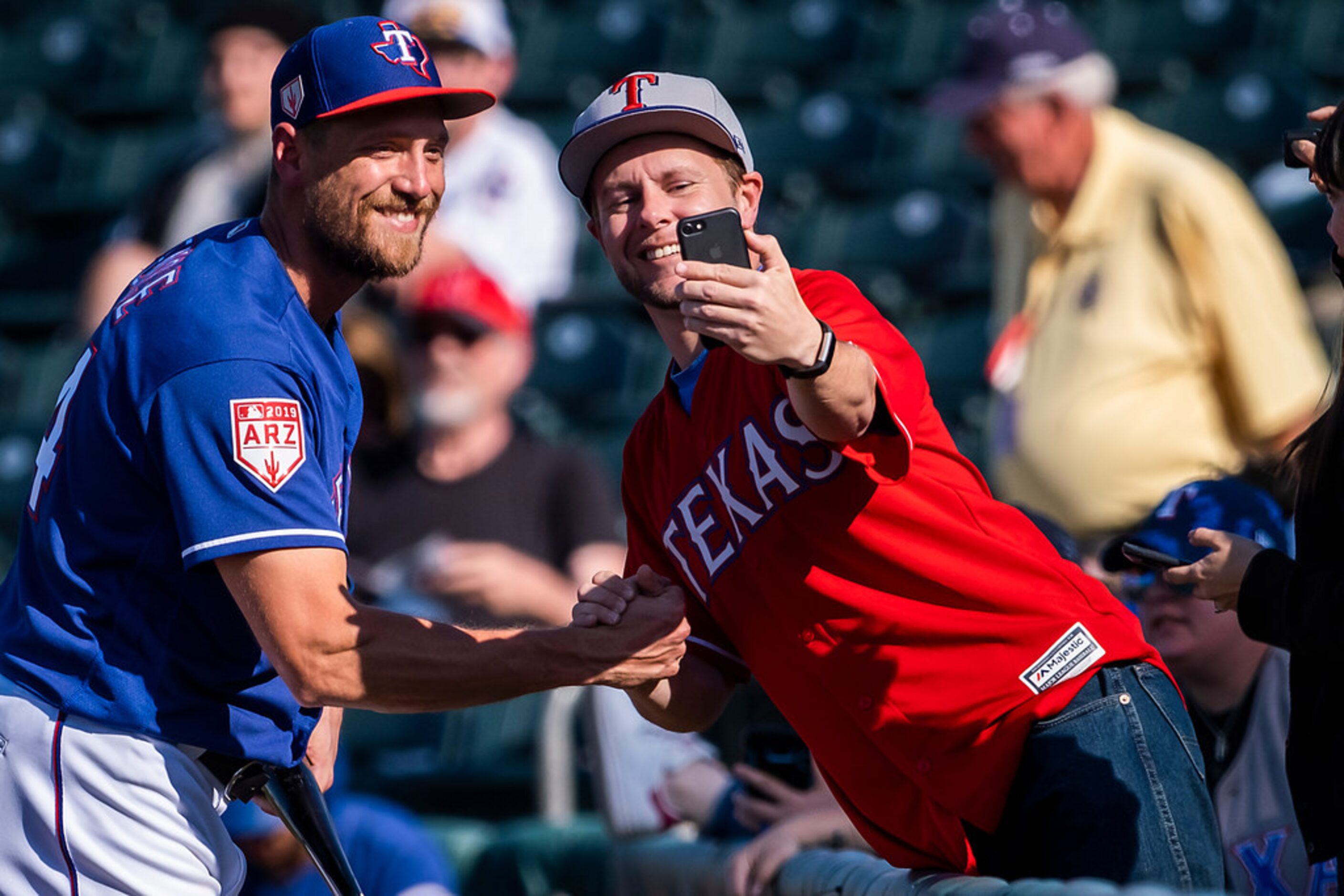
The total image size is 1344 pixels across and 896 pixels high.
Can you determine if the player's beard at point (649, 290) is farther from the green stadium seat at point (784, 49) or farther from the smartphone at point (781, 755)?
the green stadium seat at point (784, 49)

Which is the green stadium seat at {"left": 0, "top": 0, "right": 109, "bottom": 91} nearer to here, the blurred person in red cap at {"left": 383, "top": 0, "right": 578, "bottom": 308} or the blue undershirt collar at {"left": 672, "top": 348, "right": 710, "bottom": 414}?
the blurred person in red cap at {"left": 383, "top": 0, "right": 578, "bottom": 308}

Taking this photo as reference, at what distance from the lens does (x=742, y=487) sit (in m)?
2.51

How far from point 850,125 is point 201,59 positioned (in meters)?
3.30

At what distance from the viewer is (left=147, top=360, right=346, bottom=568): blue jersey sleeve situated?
7.70 feet

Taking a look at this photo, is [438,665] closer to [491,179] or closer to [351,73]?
[351,73]

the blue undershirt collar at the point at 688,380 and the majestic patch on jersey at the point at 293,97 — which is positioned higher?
the majestic patch on jersey at the point at 293,97

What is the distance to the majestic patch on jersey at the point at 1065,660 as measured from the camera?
8.18 feet

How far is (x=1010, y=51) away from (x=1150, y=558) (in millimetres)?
2669

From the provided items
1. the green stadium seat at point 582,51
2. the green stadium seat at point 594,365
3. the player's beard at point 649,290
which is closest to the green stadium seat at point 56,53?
the green stadium seat at point 582,51

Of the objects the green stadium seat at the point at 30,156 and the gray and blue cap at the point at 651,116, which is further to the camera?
the green stadium seat at the point at 30,156

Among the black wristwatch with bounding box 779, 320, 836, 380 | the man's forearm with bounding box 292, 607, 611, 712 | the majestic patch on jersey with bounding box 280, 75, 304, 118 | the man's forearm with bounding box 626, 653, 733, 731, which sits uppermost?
the majestic patch on jersey with bounding box 280, 75, 304, 118

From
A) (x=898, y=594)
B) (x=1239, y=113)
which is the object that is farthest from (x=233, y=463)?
(x=1239, y=113)

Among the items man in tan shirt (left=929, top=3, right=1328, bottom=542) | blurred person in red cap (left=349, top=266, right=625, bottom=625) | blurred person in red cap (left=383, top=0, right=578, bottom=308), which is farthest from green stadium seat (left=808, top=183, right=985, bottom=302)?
blurred person in red cap (left=349, top=266, right=625, bottom=625)

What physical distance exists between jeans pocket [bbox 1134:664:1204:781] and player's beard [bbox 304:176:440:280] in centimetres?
130
